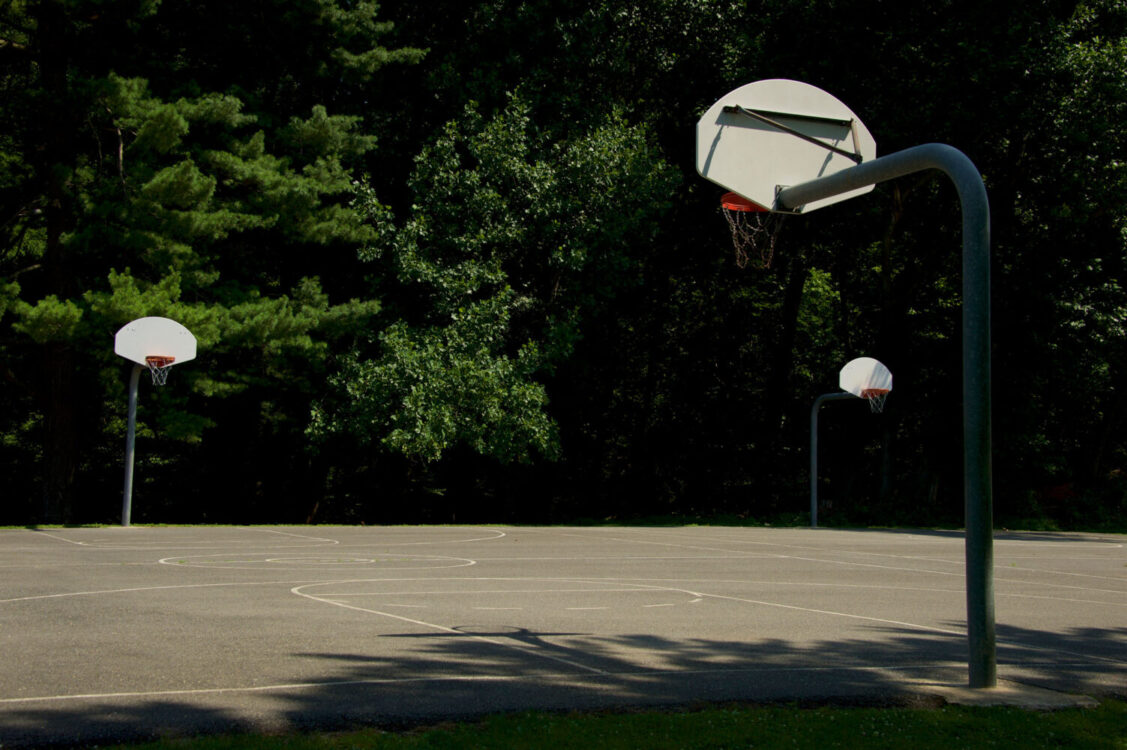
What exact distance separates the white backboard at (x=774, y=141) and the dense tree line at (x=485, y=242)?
14333 mm

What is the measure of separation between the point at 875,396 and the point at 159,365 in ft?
56.4

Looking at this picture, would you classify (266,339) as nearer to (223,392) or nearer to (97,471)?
(223,392)

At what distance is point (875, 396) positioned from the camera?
2725cm

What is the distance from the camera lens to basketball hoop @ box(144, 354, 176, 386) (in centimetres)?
2056

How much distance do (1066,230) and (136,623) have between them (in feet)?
85.5

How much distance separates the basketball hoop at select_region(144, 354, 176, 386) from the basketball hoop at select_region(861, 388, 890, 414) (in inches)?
638

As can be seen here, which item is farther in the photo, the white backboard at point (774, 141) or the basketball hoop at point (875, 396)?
the basketball hoop at point (875, 396)

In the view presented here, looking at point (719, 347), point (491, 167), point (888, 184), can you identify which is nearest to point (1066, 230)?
point (888, 184)

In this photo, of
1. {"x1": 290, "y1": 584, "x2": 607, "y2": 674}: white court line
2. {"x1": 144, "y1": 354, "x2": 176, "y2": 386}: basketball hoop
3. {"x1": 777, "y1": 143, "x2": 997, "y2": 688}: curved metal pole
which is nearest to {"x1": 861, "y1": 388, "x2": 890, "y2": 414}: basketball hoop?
{"x1": 144, "y1": 354, "x2": 176, "y2": 386}: basketball hoop

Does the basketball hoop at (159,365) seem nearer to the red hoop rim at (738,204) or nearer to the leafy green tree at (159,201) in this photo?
the leafy green tree at (159,201)

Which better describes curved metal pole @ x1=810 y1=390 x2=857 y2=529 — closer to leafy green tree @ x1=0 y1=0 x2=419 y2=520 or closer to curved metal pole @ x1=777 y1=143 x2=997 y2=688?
leafy green tree @ x1=0 y1=0 x2=419 y2=520

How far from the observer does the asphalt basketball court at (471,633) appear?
5676mm

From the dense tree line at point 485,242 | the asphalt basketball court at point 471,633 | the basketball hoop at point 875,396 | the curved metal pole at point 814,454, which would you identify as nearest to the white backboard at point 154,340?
the dense tree line at point 485,242

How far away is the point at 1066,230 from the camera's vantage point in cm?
2756
